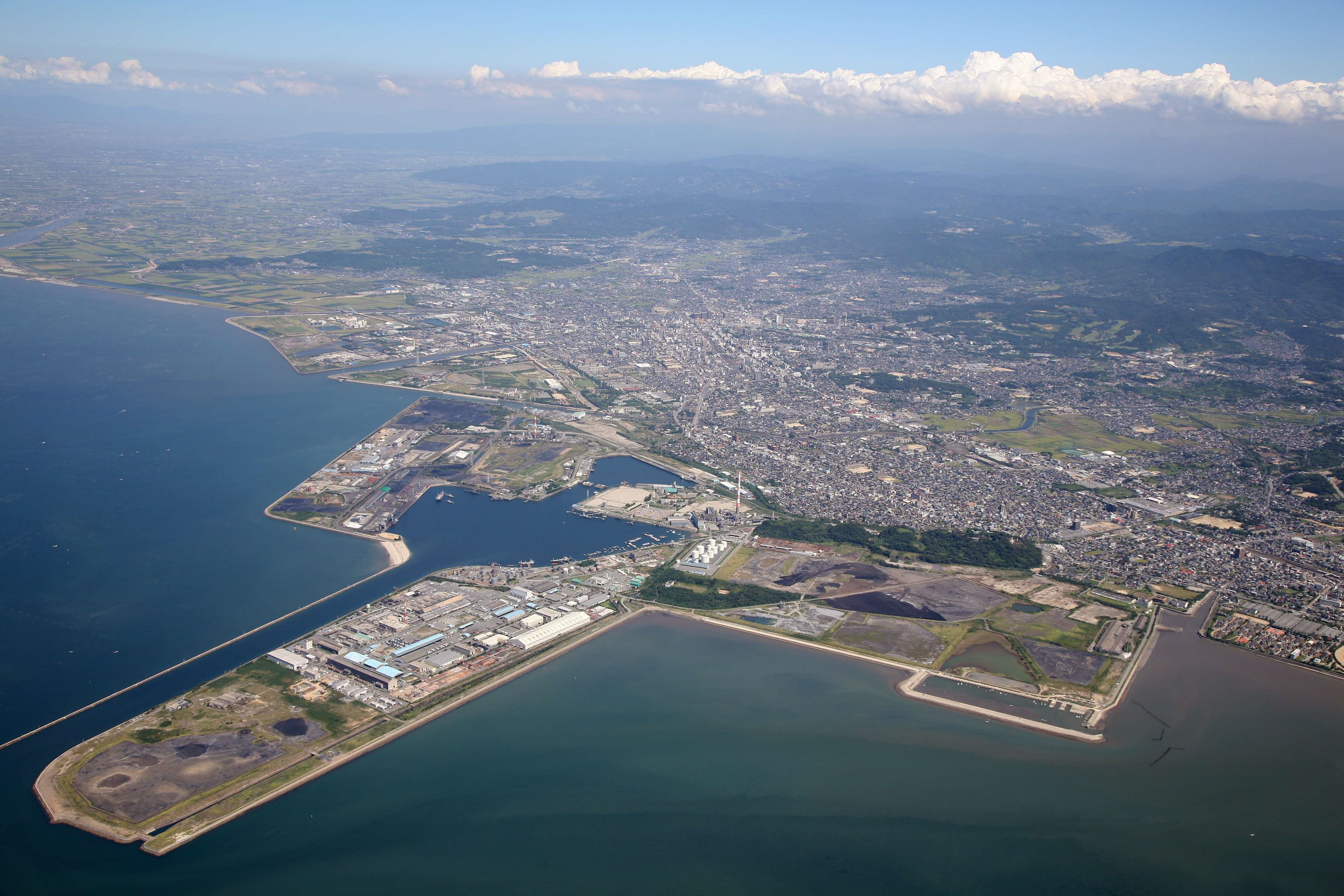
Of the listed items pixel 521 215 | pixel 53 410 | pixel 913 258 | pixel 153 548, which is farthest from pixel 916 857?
pixel 521 215

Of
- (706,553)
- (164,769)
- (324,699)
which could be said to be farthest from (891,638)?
(164,769)

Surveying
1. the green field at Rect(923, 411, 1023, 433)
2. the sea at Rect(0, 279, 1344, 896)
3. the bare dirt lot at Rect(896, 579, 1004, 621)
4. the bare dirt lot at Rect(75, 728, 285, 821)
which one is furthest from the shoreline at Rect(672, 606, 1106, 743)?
the green field at Rect(923, 411, 1023, 433)

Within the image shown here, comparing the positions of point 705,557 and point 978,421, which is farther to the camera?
point 978,421

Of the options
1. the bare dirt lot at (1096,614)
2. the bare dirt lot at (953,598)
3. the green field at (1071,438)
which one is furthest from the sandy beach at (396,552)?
the green field at (1071,438)

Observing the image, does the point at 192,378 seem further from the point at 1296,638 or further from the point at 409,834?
the point at 1296,638

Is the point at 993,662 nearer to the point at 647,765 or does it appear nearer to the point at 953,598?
the point at 953,598

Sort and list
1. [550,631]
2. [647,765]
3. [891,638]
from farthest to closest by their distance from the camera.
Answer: [891,638] < [550,631] < [647,765]
